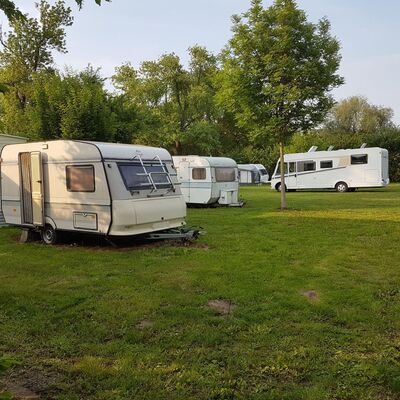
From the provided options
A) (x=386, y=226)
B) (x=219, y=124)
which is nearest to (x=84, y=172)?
(x=386, y=226)

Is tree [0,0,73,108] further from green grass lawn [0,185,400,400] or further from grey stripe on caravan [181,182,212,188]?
green grass lawn [0,185,400,400]

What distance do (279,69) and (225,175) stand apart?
5342mm

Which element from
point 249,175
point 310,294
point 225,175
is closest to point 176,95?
point 249,175

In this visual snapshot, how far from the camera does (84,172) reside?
9445 mm

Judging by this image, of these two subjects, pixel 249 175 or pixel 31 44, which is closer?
pixel 31 44

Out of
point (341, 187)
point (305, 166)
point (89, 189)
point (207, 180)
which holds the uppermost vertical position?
point (305, 166)

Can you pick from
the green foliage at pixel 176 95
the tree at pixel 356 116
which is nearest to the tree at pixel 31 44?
Answer: the green foliage at pixel 176 95

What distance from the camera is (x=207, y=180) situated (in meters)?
18.0

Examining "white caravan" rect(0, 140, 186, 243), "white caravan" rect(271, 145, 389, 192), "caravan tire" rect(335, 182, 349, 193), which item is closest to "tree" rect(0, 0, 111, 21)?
"white caravan" rect(0, 140, 186, 243)

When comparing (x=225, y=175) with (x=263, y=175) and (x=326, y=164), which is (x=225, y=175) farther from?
(x=263, y=175)

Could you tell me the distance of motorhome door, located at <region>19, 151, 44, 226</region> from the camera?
10.2 metres

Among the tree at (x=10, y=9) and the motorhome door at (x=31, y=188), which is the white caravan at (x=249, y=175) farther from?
the tree at (x=10, y=9)

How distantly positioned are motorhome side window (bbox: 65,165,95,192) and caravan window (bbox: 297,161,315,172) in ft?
66.4

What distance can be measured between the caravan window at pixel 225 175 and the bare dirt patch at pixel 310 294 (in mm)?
12295
